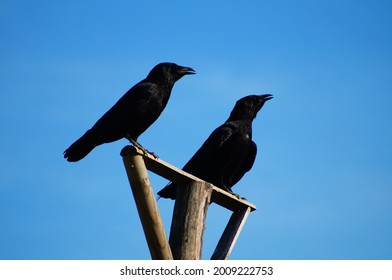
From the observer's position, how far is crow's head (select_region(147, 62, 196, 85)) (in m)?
8.30

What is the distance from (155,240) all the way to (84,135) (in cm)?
322

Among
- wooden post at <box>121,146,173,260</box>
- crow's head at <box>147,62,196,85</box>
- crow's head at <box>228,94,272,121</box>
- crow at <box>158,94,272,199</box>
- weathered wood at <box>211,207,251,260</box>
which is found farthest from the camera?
crow's head at <box>228,94,272,121</box>

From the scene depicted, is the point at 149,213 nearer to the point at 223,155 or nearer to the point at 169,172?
the point at 169,172

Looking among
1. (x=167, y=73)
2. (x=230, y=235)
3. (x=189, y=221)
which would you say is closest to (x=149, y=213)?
(x=189, y=221)

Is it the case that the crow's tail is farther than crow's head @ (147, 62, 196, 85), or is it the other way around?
crow's head @ (147, 62, 196, 85)

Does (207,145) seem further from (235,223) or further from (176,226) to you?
(176,226)

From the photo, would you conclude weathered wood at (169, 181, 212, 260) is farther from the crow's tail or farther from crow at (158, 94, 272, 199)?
crow at (158, 94, 272, 199)

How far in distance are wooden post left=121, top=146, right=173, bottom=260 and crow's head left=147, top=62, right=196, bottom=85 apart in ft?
11.6

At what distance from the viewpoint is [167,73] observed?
834cm

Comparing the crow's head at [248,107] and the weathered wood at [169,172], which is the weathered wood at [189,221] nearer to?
the weathered wood at [169,172]

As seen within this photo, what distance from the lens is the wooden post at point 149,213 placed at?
483 centimetres

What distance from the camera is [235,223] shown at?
605cm

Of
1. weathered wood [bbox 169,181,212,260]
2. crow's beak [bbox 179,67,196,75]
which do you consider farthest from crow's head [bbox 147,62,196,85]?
weathered wood [bbox 169,181,212,260]
